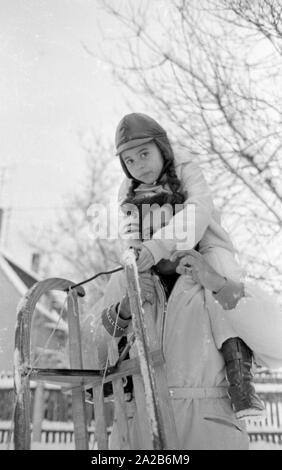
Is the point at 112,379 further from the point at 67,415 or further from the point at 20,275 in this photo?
the point at 20,275

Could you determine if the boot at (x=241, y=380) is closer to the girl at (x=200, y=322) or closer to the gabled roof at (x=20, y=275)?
the girl at (x=200, y=322)

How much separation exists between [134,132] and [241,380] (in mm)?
1035

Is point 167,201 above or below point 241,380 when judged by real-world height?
above

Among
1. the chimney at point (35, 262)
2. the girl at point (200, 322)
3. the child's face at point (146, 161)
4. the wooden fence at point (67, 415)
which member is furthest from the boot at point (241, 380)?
the chimney at point (35, 262)

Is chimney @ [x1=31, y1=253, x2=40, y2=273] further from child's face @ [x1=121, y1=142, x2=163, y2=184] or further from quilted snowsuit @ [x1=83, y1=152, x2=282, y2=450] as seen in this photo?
quilted snowsuit @ [x1=83, y1=152, x2=282, y2=450]

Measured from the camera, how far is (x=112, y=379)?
140cm

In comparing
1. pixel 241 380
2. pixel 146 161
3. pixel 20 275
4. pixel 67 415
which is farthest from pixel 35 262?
pixel 241 380

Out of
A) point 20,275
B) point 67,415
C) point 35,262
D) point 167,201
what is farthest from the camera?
point 35,262

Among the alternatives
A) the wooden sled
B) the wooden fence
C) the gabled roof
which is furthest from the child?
the gabled roof

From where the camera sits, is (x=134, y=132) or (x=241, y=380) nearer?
(x=241, y=380)

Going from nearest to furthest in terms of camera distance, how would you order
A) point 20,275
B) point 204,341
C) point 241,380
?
point 241,380, point 204,341, point 20,275

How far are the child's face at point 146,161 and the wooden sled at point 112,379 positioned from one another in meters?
0.53

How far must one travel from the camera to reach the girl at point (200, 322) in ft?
4.48
